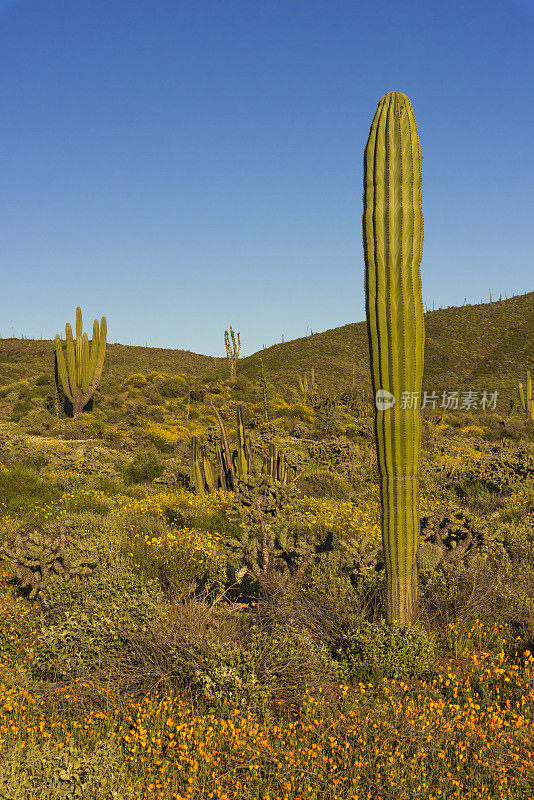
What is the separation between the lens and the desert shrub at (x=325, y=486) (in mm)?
12594

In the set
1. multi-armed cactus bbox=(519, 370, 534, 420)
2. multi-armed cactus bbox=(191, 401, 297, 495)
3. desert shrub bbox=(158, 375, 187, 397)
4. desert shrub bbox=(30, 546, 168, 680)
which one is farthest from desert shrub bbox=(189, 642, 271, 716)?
desert shrub bbox=(158, 375, 187, 397)

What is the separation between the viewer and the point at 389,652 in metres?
4.67

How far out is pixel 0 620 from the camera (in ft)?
18.1

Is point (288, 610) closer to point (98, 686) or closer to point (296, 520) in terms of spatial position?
point (98, 686)

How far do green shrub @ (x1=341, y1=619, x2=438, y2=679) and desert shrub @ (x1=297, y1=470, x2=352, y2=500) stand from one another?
7.08 metres

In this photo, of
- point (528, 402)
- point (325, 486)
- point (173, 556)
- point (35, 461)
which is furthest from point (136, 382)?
point (173, 556)

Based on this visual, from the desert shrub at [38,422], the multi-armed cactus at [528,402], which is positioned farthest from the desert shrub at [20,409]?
the multi-armed cactus at [528,402]

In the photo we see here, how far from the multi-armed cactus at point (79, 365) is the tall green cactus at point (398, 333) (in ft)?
69.9

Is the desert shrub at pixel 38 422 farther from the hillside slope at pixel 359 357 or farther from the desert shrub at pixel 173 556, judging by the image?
the hillside slope at pixel 359 357

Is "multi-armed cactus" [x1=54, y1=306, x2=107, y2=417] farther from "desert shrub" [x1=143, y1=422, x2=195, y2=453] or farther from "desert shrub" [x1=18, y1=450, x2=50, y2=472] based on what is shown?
"desert shrub" [x1=18, y1=450, x2=50, y2=472]

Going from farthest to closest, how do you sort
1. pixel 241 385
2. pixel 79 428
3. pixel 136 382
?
1. pixel 241 385
2. pixel 136 382
3. pixel 79 428
